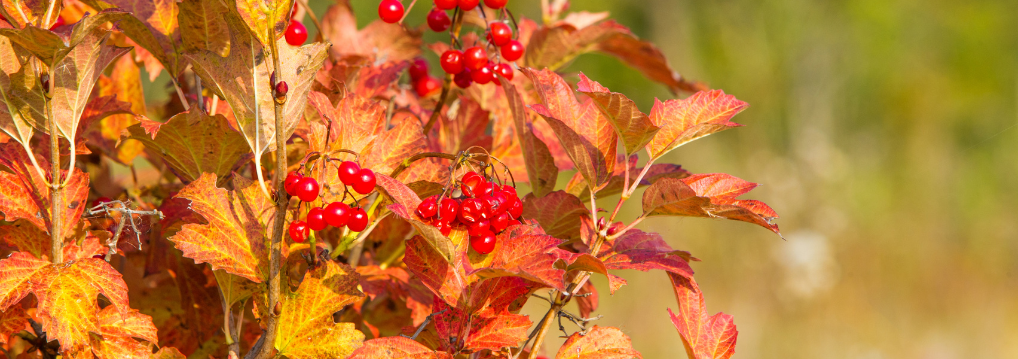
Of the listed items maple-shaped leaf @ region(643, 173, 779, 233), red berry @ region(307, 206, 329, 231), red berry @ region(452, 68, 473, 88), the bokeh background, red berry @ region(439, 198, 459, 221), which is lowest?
red berry @ region(307, 206, 329, 231)

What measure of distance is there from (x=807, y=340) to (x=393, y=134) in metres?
3.44

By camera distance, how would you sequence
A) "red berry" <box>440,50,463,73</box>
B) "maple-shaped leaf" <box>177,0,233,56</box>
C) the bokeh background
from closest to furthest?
"maple-shaped leaf" <box>177,0,233,56</box> → "red berry" <box>440,50,463,73</box> → the bokeh background

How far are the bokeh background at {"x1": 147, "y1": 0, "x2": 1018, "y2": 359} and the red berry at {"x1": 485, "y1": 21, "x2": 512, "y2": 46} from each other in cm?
252

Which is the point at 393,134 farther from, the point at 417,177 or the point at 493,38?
the point at 493,38

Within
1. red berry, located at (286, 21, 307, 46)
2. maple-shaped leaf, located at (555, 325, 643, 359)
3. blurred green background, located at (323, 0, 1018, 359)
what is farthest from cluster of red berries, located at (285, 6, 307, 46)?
blurred green background, located at (323, 0, 1018, 359)

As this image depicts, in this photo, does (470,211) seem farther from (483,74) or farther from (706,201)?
(483,74)

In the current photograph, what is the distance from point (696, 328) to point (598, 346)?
0.34 feet

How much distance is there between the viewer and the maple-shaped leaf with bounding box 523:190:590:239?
63 cm

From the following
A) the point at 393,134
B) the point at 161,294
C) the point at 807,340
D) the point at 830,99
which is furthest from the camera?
the point at 830,99

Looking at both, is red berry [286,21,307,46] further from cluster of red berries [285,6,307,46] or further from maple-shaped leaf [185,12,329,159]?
maple-shaped leaf [185,12,329,159]

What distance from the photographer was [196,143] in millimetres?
640

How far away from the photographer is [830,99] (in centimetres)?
452

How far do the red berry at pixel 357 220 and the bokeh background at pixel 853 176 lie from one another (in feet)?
9.06

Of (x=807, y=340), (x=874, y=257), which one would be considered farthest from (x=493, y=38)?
(x=874, y=257)
